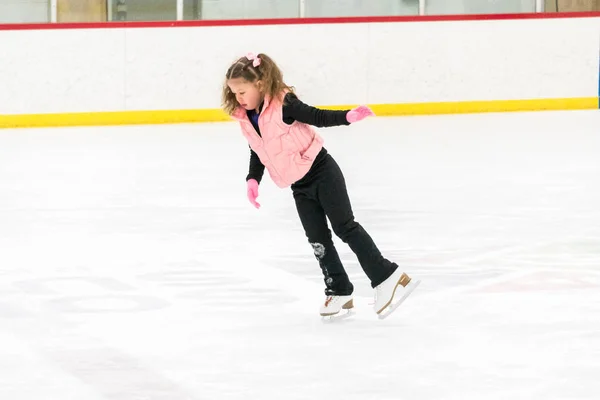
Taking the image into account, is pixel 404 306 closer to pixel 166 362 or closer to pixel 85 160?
pixel 166 362

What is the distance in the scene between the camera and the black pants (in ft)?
11.8

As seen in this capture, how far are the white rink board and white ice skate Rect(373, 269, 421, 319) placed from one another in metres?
7.84

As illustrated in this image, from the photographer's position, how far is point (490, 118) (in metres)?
12.0

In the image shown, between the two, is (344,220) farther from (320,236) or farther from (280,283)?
(280,283)

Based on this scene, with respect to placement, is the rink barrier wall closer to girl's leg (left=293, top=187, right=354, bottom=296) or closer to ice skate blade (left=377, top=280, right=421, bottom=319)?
girl's leg (left=293, top=187, right=354, bottom=296)

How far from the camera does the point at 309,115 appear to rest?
11.5ft

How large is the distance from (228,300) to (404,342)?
0.80 m

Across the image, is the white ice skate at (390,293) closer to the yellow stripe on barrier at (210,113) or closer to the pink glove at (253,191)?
the pink glove at (253,191)

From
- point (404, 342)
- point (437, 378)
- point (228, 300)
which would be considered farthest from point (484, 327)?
point (228, 300)

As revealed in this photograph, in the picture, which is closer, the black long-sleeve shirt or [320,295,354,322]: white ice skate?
the black long-sleeve shirt

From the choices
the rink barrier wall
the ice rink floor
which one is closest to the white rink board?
the rink barrier wall

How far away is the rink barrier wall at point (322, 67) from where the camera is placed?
11094mm

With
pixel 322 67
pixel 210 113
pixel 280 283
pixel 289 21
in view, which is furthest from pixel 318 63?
pixel 280 283

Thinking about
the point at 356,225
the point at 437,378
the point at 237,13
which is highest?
the point at 237,13
